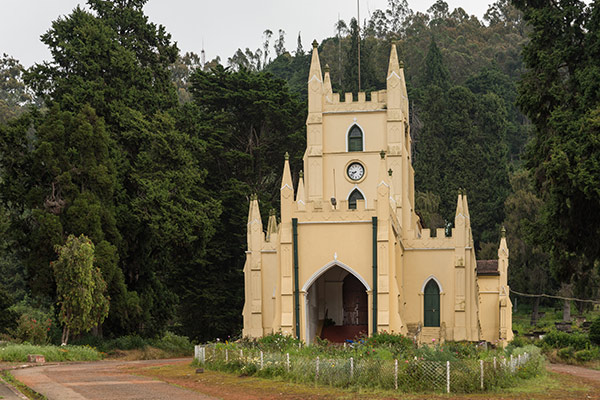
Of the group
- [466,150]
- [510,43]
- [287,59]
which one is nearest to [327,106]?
[466,150]

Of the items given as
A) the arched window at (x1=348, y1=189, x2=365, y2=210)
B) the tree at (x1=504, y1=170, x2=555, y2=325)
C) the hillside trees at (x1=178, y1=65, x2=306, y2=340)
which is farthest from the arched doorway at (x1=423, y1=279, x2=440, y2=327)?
the tree at (x1=504, y1=170, x2=555, y2=325)

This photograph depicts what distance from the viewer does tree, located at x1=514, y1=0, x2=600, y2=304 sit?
2422cm

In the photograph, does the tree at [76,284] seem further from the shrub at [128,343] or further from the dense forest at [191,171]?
the shrub at [128,343]

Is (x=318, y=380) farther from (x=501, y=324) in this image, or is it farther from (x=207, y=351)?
(x=501, y=324)

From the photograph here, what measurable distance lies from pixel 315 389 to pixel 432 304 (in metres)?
17.7

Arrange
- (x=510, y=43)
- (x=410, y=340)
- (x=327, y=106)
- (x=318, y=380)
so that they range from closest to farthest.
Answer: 1. (x=318, y=380)
2. (x=410, y=340)
3. (x=327, y=106)
4. (x=510, y=43)

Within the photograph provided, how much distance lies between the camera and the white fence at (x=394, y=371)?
62.8 ft

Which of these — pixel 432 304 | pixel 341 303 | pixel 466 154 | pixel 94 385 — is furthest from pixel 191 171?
pixel 466 154

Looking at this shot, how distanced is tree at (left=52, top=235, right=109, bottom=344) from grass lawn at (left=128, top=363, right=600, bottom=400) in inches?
365

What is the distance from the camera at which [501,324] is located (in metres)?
41.0

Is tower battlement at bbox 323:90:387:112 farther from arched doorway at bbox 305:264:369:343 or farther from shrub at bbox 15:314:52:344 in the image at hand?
shrub at bbox 15:314:52:344

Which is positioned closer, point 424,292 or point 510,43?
point 424,292

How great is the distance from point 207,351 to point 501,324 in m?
19.9

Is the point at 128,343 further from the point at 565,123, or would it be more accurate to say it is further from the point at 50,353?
the point at 565,123
